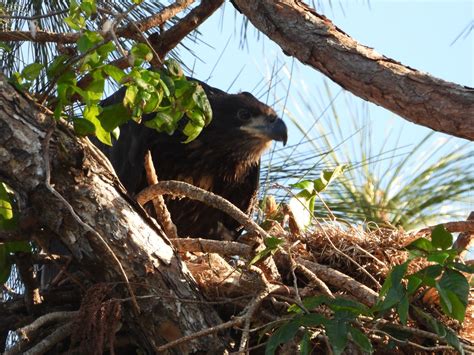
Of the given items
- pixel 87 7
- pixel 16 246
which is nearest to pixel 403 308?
pixel 87 7

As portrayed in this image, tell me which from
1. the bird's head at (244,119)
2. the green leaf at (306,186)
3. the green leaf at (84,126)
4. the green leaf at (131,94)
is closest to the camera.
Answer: the green leaf at (131,94)

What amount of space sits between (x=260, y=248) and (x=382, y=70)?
0.82 metres

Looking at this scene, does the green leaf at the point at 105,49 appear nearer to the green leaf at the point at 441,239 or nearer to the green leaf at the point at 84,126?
the green leaf at the point at 84,126

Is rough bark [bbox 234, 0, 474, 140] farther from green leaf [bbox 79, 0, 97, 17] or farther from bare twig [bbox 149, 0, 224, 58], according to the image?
green leaf [bbox 79, 0, 97, 17]

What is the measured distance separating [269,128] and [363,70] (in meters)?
2.27

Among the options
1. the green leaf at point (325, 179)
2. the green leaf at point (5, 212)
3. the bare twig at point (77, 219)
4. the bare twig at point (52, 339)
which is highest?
the green leaf at point (325, 179)

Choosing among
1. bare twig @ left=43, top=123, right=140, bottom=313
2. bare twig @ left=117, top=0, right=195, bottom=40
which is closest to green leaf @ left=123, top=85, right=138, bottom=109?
bare twig @ left=43, top=123, right=140, bottom=313

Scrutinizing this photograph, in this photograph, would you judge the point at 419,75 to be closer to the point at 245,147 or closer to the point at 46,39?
the point at 46,39

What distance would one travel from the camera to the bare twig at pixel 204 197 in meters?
3.91

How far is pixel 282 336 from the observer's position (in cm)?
314

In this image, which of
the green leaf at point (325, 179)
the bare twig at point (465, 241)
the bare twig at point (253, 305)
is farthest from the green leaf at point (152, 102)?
the bare twig at point (465, 241)

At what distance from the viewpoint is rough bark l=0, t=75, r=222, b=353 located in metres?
3.56

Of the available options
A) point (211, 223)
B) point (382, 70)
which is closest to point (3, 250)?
point (382, 70)

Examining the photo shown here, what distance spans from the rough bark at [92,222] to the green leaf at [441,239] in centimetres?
87
